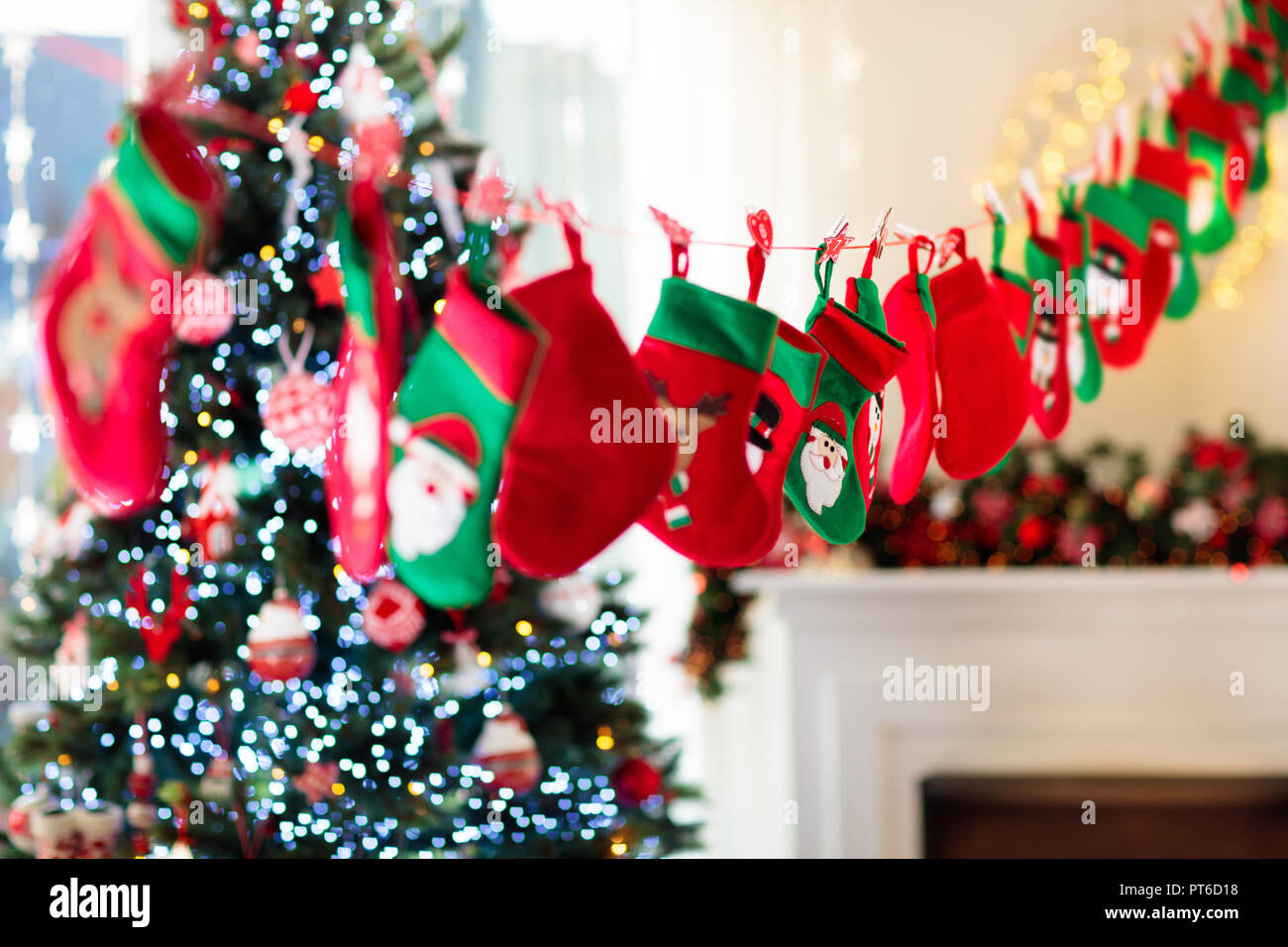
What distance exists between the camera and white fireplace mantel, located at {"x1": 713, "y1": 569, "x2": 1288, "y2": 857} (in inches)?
91.4

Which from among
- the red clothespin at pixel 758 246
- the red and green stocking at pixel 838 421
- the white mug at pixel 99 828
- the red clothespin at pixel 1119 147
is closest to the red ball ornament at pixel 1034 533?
the red clothespin at pixel 1119 147

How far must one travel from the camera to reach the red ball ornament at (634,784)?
1.85 meters

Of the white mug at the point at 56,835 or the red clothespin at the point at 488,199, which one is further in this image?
the white mug at the point at 56,835

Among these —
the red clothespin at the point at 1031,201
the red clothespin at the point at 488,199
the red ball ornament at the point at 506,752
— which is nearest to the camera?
the red clothespin at the point at 488,199

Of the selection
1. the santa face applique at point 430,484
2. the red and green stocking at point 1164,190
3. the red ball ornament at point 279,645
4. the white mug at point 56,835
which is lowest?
the white mug at point 56,835

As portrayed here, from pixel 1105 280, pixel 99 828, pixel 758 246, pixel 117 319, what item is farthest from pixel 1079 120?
pixel 99 828

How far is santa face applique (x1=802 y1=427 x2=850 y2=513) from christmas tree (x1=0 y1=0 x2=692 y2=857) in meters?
0.69

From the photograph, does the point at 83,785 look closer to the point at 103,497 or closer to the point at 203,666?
the point at 203,666

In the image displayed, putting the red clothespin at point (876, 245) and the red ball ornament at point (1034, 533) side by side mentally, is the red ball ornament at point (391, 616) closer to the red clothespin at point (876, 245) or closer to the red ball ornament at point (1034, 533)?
the red clothespin at point (876, 245)

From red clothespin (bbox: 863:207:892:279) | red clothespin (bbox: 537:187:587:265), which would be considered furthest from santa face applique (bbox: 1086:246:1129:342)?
red clothespin (bbox: 537:187:587:265)

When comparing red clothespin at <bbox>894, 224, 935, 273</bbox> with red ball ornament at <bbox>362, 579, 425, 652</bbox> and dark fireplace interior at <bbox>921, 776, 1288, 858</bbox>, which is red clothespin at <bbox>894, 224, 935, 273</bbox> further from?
dark fireplace interior at <bbox>921, 776, 1288, 858</bbox>

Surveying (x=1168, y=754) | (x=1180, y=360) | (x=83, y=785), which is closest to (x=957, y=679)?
(x=1168, y=754)

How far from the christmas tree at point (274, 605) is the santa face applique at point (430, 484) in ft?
2.08

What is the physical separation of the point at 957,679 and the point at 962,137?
131cm
